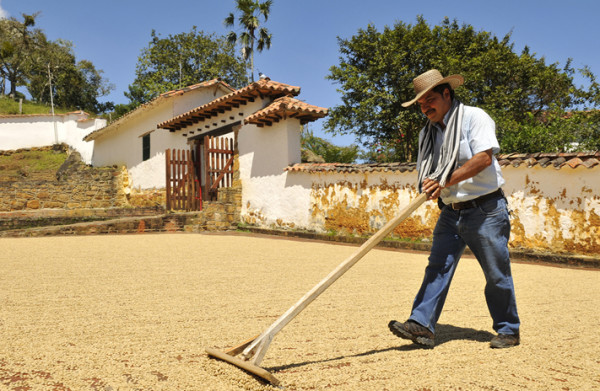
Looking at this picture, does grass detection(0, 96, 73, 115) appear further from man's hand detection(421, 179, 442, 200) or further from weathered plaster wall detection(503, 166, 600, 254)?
man's hand detection(421, 179, 442, 200)

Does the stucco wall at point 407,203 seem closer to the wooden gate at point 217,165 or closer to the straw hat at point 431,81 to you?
the wooden gate at point 217,165

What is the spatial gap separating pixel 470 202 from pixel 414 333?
2.67 ft

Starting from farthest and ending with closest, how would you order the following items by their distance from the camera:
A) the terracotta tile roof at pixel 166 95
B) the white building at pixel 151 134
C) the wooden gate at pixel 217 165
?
1. the white building at pixel 151 134
2. the terracotta tile roof at pixel 166 95
3. the wooden gate at pixel 217 165

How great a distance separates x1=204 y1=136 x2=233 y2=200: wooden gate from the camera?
12.4 meters

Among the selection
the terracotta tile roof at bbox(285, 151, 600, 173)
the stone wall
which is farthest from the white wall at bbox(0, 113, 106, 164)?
the terracotta tile roof at bbox(285, 151, 600, 173)

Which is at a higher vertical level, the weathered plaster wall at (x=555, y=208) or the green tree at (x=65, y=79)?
the green tree at (x=65, y=79)

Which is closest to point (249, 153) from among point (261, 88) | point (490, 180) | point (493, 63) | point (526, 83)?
point (261, 88)

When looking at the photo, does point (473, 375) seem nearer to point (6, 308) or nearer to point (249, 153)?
point (6, 308)

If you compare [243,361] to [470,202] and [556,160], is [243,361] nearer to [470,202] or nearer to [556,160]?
[470,202]

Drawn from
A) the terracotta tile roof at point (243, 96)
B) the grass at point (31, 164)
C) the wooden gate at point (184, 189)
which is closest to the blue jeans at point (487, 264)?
the terracotta tile roof at point (243, 96)

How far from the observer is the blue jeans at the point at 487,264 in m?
2.44

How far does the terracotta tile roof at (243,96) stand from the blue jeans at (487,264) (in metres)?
9.09

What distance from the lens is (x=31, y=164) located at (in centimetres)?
2384

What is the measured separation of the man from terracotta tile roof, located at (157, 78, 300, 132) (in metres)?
8.90
